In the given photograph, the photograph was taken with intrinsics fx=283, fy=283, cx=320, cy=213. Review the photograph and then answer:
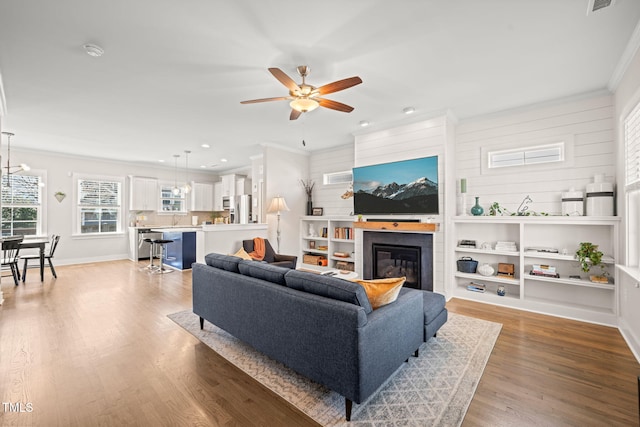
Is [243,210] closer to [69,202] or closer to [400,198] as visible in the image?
[69,202]

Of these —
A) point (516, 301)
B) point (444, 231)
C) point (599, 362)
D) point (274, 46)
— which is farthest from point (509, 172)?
point (274, 46)

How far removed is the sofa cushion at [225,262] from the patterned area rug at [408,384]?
732mm

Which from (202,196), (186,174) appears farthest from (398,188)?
(186,174)

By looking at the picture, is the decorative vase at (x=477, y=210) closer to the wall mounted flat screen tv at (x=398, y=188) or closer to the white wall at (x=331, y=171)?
the wall mounted flat screen tv at (x=398, y=188)

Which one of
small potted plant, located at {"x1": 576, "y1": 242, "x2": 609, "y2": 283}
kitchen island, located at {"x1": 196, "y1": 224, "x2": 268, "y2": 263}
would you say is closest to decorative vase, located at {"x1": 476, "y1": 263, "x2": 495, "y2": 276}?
small potted plant, located at {"x1": 576, "y1": 242, "x2": 609, "y2": 283}

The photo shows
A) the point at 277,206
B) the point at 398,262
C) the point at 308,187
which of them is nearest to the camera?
the point at 398,262

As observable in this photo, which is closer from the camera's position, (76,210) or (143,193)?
(76,210)

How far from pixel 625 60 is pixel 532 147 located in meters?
1.30

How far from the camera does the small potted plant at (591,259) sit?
325cm

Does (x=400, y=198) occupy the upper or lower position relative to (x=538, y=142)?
lower

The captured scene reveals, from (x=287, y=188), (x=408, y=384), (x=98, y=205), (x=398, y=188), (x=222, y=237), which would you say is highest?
(x=287, y=188)

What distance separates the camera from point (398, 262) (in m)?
4.78

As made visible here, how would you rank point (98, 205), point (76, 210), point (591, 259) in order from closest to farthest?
1. point (591, 259)
2. point (76, 210)
3. point (98, 205)

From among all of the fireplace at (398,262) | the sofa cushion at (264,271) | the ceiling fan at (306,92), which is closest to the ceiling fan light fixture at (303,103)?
the ceiling fan at (306,92)
